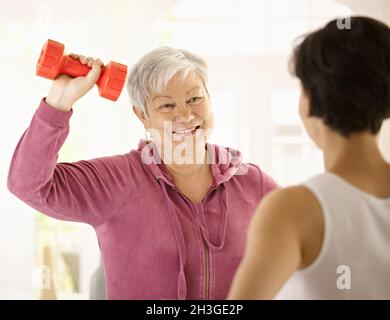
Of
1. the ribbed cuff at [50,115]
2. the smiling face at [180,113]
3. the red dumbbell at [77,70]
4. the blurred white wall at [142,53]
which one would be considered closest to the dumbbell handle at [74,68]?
the red dumbbell at [77,70]

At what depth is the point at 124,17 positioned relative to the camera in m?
4.01

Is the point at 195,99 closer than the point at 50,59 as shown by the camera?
No

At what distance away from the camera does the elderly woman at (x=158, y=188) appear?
4.01 feet

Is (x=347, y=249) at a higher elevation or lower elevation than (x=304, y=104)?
lower

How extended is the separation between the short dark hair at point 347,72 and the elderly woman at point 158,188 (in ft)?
1.87

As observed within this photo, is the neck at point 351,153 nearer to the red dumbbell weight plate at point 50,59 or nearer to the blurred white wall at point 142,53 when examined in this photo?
the red dumbbell weight plate at point 50,59

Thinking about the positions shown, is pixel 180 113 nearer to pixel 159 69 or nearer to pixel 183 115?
pixel 183 115

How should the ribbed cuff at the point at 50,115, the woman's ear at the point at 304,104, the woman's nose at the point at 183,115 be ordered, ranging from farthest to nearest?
1. the woman's nose at the point at 183,115
2. the ribbed cuff at the point at 50,115
3. the woman's ear at the point at 304,104

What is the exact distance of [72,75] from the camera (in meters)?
1.27

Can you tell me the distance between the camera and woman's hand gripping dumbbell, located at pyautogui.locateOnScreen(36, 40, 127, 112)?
1.20 meters

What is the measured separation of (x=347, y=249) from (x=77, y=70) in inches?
29.1

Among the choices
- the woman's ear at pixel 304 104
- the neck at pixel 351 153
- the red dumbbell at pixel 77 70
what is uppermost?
the red dumbbell at pixel 77 70

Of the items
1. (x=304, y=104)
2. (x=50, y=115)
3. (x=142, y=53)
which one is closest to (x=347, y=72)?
(x=304, y=104)

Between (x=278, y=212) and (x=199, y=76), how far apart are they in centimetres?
79
